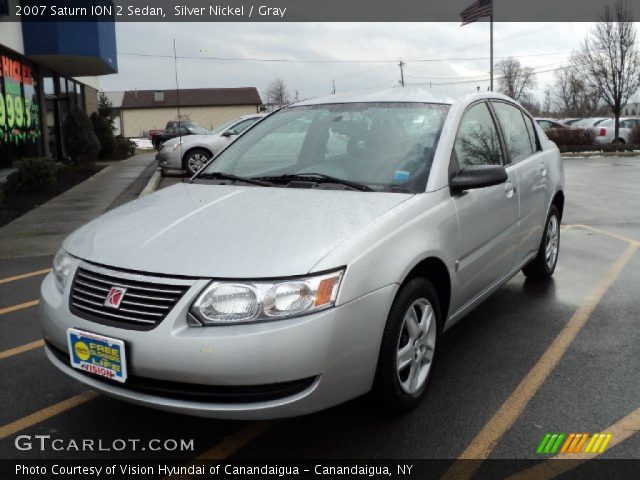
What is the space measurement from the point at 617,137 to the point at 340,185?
93.1 feet

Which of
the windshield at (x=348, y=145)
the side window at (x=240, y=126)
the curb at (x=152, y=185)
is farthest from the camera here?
the side window at (x=240, y=126)

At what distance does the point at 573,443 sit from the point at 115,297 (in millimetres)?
2211

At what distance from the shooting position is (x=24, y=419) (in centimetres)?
327

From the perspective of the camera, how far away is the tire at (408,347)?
9.64 feet

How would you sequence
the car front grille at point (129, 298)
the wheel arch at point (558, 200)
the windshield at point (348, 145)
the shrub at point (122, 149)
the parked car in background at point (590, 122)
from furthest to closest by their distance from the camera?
1. the parked car in background at point (590, 122)
2. the shrub at point (122, 149)
3. the wheel arch at point (558, 200)
4. the windshield at point (348, 145)
5. the car front grille at point (129, 298)

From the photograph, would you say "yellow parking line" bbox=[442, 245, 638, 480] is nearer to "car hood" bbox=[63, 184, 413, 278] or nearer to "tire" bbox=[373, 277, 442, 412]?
"tire" bbox=[373, 277, 442, 412]

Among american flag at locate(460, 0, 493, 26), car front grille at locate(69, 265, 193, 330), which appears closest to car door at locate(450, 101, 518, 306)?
car front grille at locate(69, 265, 193, 330)

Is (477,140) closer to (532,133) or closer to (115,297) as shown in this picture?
(532,133)

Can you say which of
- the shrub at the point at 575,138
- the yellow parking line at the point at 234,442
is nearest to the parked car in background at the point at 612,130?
the shrub at the point at 575,138

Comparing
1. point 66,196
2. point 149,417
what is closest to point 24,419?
point 149,417

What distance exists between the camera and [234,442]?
3.03 metres

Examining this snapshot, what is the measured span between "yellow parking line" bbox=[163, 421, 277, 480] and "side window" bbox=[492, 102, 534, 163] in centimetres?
274

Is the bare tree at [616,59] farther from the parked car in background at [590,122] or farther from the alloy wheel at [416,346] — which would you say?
the alloy wheel at [416,346]

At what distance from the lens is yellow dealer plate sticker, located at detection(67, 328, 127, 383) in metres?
2.66
